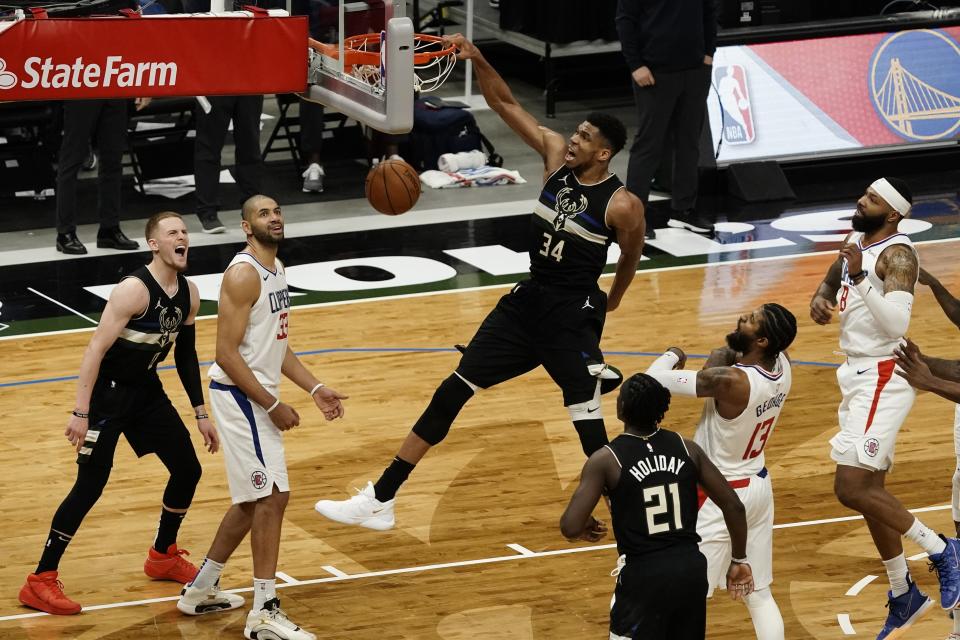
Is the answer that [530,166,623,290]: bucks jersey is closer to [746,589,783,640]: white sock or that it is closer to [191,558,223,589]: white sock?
[746,589,783,640]: white sock

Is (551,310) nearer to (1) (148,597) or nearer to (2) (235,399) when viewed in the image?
(2) (235,399)

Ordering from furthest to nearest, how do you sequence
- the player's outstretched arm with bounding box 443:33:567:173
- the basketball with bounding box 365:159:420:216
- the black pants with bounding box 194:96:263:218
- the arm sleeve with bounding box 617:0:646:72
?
the black pants with bounding box 194:96:263:218 < the arm sleeve with bounding box 617:0:646:72 < the basketball with bounding box 365:159:420:216 < the player's outstretched arm with bounding box 443:33:567:173

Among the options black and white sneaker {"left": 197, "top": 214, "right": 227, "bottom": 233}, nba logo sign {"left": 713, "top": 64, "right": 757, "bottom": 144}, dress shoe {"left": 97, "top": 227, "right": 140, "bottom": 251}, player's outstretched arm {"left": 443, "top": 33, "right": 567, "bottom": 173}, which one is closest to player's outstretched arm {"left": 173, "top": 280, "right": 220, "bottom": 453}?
player's outstretched arm {"left": 443, "top": 33, "right": 567, "bottom": 173}

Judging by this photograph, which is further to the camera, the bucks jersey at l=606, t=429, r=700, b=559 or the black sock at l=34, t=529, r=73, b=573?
the black sock at l=34, t=529, r=73, b=573

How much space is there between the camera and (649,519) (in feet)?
19.4

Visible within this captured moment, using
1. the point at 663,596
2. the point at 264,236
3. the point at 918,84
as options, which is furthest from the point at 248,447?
the point at 918,84

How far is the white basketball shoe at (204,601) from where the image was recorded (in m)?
7.29

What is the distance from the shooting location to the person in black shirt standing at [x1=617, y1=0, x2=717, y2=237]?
506 inches

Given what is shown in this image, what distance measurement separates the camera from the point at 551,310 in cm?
800

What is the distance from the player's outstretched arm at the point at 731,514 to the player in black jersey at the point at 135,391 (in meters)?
2.58

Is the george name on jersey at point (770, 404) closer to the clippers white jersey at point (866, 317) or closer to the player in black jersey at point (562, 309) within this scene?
the clippers white jersey at point (866, 317)

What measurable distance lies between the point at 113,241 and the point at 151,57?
5168 mm

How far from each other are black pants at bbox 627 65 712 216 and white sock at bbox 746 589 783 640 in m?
6.83

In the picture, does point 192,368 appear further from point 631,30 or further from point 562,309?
point 631,30
